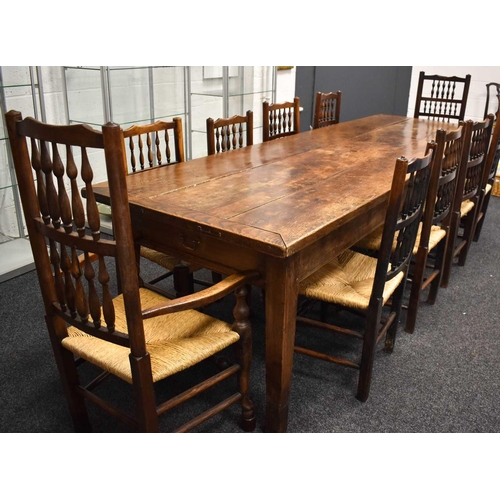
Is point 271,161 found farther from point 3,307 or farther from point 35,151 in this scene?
point 3,307

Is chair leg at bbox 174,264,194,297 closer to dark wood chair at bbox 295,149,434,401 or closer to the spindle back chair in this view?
dark wood chair at bbox 295,149,434,401

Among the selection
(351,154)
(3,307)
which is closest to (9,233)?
(3,307)

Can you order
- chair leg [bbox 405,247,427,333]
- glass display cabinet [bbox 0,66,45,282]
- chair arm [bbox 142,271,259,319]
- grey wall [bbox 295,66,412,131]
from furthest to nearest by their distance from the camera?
1. grey wall [bbox 295,66,412,131]
2. glass display cabinet [bbox 0,66,45,282]
3. chair leg [bbox 405,247,427,333]
4. chair arm [bbox 142,271,259,319]

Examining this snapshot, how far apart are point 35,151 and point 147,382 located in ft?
2.12

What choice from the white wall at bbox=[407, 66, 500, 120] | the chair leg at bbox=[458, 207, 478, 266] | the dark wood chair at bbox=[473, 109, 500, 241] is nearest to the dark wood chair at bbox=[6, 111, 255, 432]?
the chair leg at bbox=[458, 207, 478, 266]

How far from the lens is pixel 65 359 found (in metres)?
1.52

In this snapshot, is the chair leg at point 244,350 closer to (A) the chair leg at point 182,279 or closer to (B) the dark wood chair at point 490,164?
(A) the chair leg at point 182,279

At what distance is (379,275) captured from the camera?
67.4 inches

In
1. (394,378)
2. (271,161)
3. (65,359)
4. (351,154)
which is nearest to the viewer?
(65,359)

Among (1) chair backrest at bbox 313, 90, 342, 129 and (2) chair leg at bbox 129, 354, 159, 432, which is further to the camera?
(1) chair backrest at bbox 313, 90, 342, 129

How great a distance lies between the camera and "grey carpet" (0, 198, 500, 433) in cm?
178

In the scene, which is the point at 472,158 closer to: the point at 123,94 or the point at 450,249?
the point at 450,249

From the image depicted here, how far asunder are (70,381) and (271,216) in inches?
32.4

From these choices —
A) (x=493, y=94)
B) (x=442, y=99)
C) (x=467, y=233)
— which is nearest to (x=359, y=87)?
(x=493, y=94)
